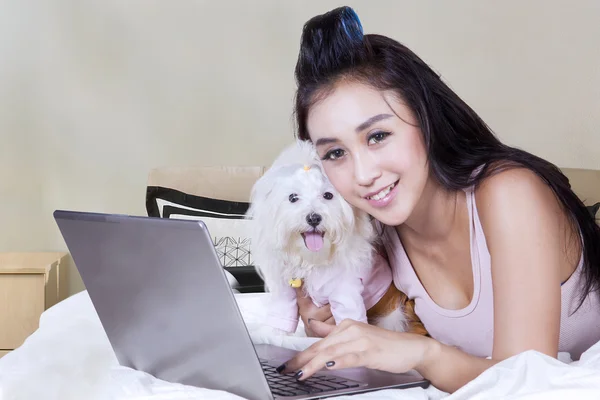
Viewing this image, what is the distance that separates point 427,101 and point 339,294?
494 mm

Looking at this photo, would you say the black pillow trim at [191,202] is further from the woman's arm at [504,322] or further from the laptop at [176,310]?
the woman's arm at [504,322]

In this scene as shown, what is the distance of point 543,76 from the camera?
333 centimetres

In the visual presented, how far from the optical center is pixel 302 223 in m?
1.63

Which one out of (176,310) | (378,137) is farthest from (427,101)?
(176,310)

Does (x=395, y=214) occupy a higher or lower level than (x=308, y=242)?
higher

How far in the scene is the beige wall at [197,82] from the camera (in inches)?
131

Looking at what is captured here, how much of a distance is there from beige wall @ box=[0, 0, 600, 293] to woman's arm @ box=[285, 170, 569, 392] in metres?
2.11

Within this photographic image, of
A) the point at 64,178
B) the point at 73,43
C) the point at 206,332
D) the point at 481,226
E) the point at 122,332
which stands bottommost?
the point at 64,178

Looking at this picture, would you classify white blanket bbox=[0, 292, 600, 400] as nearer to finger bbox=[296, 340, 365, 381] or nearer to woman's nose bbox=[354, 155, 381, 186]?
finger bbox=[296, 340, 365, 381]

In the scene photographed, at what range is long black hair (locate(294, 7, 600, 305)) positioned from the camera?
1.45 metres

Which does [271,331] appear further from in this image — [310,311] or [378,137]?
[378,137]

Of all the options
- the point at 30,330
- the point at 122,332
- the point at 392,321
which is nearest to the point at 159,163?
the point at 30,330

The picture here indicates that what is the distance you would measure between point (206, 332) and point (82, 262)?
0.32 metres

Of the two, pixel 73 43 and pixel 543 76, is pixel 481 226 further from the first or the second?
pixel 73 43
